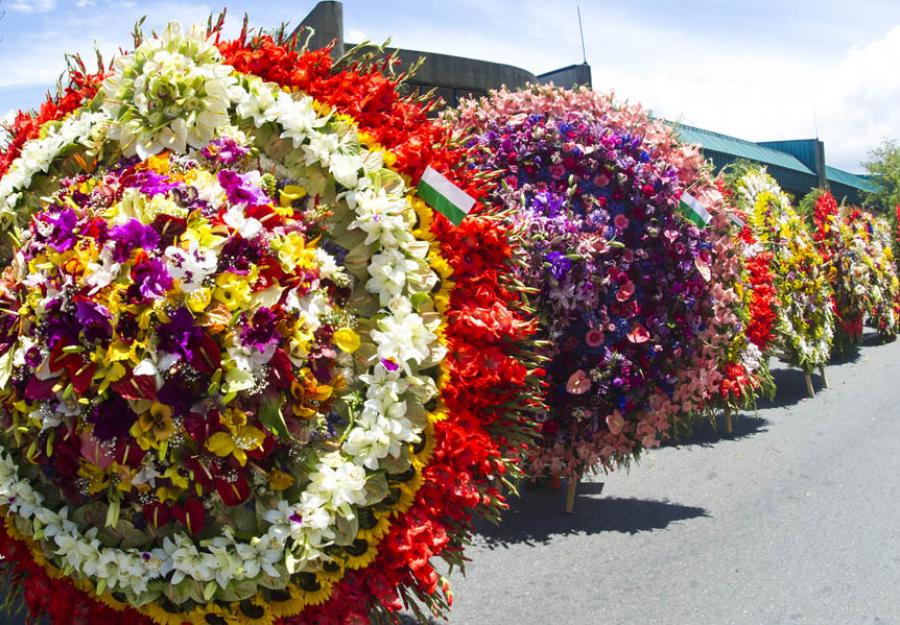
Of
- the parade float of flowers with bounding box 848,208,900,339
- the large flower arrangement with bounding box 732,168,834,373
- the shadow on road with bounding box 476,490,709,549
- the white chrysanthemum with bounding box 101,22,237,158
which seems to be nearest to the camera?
the white chrysanthemum with bounding box 101,22,237,158

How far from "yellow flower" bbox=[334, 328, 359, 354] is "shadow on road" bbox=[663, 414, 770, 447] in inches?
219

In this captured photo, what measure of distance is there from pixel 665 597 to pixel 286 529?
2.47 metres

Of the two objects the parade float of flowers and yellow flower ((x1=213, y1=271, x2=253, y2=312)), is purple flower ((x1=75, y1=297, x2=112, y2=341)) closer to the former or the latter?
yellow flower ((x1=213, y1=271, x2=253, y2=312))

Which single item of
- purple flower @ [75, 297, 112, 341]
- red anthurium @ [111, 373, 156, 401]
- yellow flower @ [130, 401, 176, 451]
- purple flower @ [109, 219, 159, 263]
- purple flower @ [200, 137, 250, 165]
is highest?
purple flower @ [200, 137, 250, 165]

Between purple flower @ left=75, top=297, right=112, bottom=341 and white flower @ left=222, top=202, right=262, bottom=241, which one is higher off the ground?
white flower @ left=222, top=202, right=262, bottom=241

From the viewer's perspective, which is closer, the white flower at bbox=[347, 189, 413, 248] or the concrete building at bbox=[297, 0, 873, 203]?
the white flower at bbox=[347, 189, 413, 248]

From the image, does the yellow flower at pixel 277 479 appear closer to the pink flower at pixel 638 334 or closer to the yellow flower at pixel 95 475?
the yellow flower at pixel 95 475

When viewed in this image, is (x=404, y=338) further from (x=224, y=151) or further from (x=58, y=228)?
(x=58, y=228)

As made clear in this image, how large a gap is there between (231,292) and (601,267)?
115 inches

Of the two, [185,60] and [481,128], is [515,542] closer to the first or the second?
[481,128]

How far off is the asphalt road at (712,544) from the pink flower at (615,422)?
0.74 meters

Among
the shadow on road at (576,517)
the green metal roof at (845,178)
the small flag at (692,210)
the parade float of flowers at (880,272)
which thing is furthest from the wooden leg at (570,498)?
the green metal roof at (845,178)

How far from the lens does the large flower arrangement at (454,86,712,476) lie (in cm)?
514

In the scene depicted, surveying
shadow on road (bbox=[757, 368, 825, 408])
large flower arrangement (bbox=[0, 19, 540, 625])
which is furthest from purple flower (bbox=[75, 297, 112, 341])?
shadow on road (bbox=[757, 368, 825, 408])
